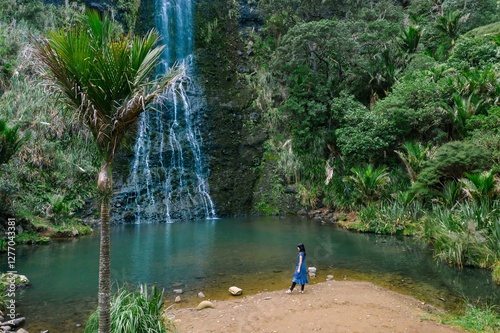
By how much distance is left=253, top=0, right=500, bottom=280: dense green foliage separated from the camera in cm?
1305

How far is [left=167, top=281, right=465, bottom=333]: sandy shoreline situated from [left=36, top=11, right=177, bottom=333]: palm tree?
3.11 metres

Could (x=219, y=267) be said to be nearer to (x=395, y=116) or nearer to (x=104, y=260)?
(x=104, y=260)

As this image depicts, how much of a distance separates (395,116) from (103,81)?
57.5ft

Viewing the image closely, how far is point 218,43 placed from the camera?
31.5 metres

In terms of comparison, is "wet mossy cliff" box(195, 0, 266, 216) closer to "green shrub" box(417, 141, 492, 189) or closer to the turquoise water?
the turquoise water

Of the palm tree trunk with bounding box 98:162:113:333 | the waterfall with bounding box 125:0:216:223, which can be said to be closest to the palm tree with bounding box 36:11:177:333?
the palm tree trunk with bounding box 98:162:113:333

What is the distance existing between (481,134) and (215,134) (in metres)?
17.5

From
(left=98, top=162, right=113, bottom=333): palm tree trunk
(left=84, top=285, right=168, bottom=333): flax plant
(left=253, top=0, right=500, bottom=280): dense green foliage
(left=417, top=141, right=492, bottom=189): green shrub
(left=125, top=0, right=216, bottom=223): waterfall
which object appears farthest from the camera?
(left=125, top=0, right=216, bottom=223): waterfall

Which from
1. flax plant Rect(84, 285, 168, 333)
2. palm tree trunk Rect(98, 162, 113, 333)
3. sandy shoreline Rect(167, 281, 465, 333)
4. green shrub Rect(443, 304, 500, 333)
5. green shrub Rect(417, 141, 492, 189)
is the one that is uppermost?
green shrub Rect(417, 141, 492, 189)

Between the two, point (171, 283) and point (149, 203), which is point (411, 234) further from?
point (149, 203)

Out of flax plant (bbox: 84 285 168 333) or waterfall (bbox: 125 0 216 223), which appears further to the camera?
waterfall (bbox: 125 0 216 223)

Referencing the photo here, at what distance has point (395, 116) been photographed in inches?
730

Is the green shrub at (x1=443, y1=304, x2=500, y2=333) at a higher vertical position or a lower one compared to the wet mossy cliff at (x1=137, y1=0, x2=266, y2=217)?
lower

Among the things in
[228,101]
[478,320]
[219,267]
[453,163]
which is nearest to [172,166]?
[228,101]
